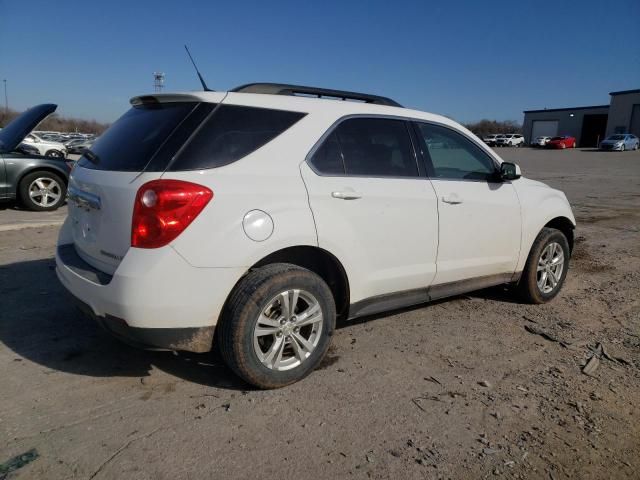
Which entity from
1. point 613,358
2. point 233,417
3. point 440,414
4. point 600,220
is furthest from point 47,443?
point 600,220

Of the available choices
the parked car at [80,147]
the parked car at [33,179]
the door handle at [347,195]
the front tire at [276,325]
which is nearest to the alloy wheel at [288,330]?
the front tire at [276,325]

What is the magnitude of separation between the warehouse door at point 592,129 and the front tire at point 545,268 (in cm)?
6498

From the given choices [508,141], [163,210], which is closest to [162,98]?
[163,210]

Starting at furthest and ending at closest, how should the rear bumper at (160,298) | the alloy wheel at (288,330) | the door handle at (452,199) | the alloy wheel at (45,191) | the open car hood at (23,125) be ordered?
the alloy wheel at (45,191)
the open car hood at (23,125)
the door handle at (452,199)
the alloy wheel at (288,330)
the rear bumper at (160,298)

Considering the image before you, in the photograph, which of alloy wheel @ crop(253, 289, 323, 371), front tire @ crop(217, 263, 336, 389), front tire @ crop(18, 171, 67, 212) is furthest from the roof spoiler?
front tire @ crop(18, 171, 67, 212)

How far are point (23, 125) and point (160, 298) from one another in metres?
6.04

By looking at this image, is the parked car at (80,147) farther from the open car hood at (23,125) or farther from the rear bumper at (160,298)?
the rear bumper at (160,298)

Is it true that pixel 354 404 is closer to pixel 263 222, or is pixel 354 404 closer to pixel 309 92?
pixel 263 222

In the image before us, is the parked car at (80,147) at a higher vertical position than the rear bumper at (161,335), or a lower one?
higher

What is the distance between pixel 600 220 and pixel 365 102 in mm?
7817

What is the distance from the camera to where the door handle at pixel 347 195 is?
3090 mm

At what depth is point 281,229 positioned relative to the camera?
2.83 m

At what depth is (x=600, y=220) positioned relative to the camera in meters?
9.59

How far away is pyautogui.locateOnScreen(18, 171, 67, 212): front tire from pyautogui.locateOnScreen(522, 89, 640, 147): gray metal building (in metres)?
60.6
